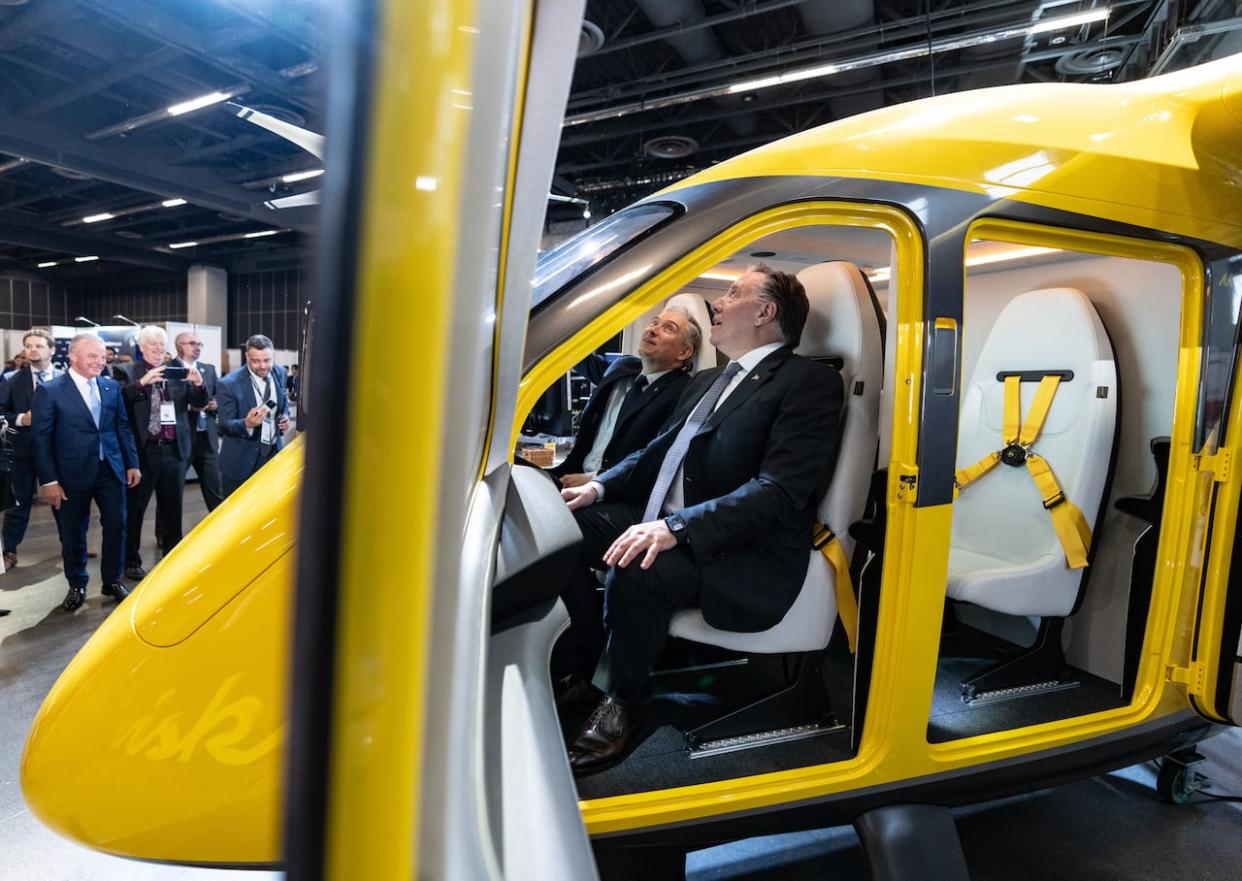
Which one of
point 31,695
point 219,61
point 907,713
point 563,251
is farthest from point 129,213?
point 907,713

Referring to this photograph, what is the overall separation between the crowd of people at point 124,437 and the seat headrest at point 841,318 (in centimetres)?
346

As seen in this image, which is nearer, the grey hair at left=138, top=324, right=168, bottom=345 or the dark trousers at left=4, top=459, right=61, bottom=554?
the grey hair at left=138, top=324, right=168, bottom=345

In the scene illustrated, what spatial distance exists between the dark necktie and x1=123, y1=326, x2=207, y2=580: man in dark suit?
10.5 ft

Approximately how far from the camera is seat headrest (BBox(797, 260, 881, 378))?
1.90 metres

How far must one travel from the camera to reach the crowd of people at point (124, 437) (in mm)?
3566

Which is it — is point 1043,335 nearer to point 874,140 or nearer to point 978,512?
point 978,512

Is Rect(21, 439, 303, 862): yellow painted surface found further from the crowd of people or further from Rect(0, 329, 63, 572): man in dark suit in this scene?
Rect(0, 329, 63, 572): man in dark suit

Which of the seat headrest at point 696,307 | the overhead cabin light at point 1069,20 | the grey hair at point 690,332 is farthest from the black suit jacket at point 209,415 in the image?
the overhead cabin light at point 1069,20

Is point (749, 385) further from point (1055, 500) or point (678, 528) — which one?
point (1055, 500)

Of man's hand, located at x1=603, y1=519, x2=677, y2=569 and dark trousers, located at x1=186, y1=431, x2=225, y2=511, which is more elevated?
man's hand, located at x1=603, y1=519, x2=677, y2=569

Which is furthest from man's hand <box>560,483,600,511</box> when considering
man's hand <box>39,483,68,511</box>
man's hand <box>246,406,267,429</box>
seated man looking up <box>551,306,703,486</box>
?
man's hand <box>39,483,68,511</box>

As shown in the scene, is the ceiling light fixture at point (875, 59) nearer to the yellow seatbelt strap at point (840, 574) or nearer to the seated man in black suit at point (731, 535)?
the seated man in black suit at point (731, 535)

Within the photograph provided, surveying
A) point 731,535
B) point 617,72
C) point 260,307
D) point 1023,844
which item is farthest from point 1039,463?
point 260,307

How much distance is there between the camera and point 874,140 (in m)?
1.54
